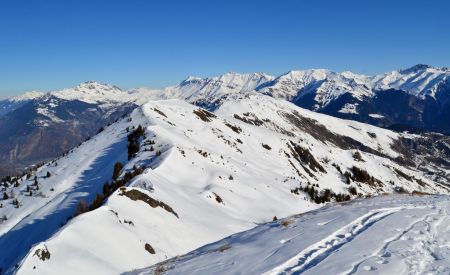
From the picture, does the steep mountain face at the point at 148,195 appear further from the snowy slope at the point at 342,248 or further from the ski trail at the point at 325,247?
the ski trail at the point at 325,247

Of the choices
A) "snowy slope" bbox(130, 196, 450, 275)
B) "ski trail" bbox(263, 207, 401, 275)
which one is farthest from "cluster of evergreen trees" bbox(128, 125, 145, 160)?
"ski trail" bbox(263, 207, 401, 275)

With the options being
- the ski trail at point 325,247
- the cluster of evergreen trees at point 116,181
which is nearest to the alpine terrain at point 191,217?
the ski trail at point 325,247

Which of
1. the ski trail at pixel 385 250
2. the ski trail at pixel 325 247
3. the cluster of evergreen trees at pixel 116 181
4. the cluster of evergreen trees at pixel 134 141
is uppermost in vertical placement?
the ski trail at pixel 385 250

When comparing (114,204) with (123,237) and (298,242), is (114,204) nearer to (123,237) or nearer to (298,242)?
(123,237)

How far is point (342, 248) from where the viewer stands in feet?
57.4

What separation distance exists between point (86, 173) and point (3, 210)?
33.1 feet

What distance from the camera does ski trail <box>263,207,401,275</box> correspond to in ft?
51.6

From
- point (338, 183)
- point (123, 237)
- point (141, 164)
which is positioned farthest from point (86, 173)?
point (338, 183)

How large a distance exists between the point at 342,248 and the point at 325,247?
79 centimetres

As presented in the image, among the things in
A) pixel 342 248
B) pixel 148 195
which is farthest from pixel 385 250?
pixel 148 195

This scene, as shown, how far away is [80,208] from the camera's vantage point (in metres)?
33.1

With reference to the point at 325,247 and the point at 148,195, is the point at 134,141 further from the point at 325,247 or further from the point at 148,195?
the point at 325,247

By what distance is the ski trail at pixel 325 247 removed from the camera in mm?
15719

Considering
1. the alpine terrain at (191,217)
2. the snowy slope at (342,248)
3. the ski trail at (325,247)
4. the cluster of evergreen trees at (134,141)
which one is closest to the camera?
the snowy slope at (342,248)
